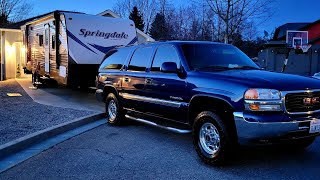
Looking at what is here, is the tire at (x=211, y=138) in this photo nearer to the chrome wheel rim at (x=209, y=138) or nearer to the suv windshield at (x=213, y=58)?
the chrome wheel rim at (x=209, y=138)

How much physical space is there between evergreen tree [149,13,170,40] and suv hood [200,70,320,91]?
3737 centimetres

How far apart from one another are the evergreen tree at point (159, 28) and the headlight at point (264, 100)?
38083 millimetres

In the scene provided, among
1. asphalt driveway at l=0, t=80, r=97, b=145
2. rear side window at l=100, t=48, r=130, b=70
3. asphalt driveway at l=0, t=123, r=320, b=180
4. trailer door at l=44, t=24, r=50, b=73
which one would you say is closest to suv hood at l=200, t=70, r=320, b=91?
asphalt driveway at l=0, t=123, r=320, b=180

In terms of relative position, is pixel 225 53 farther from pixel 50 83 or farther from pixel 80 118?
pixel 50 83

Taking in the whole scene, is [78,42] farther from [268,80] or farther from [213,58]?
[268,80]

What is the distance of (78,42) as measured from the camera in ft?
40.7

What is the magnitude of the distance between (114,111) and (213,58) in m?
3.10

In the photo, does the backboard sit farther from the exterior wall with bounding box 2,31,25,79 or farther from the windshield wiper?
the exterior wall with bounding box 2,31,25,79

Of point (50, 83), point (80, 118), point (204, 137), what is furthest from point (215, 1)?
point (204, 137)

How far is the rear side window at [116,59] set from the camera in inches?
334

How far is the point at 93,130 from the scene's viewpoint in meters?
8.29

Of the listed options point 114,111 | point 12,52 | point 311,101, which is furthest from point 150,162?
point 12,52

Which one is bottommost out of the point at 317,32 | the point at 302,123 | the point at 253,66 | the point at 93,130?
the point at 93,130

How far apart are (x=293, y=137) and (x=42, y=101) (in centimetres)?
913
